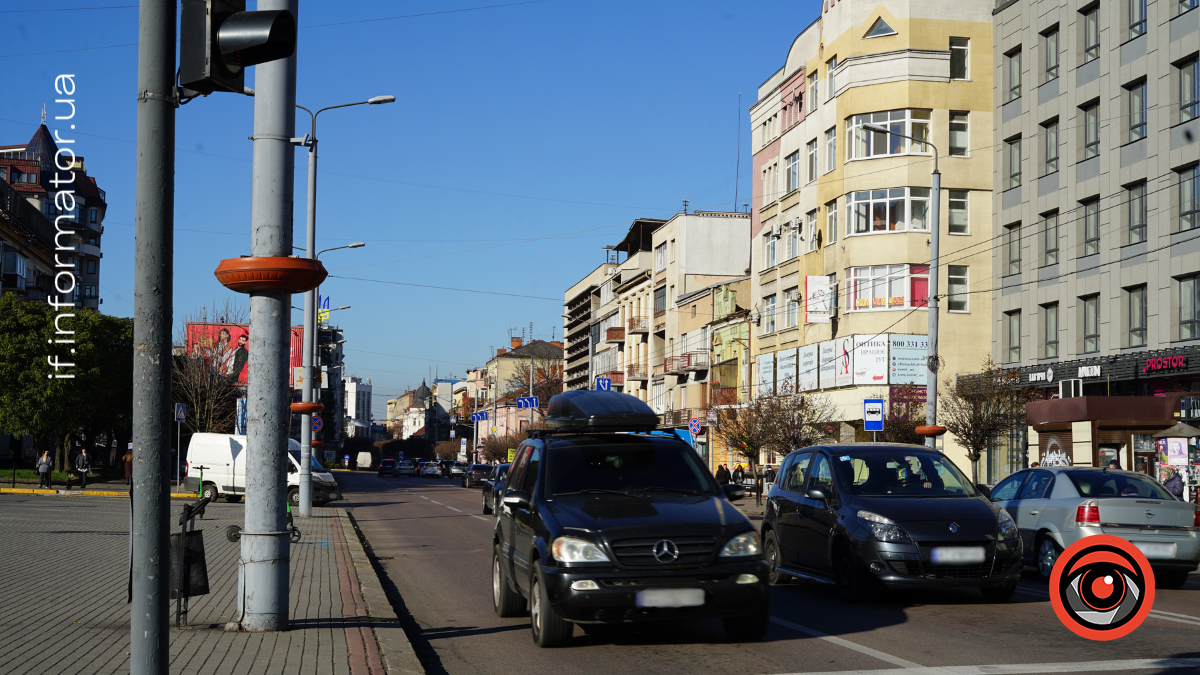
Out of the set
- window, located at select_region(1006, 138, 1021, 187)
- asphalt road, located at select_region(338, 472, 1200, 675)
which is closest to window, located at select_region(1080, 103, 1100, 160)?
window, located at select_region(1006, 138, 1021, 187)

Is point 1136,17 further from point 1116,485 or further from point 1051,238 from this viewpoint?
point 1116,485

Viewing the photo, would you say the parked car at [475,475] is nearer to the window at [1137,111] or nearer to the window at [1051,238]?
the window at [1051,238]

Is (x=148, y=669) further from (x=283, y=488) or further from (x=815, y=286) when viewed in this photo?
(x=815, y=286)

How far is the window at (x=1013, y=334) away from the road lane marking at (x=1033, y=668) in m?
32.7

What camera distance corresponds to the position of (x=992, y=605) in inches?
464

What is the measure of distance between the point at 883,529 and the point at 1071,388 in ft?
80.8

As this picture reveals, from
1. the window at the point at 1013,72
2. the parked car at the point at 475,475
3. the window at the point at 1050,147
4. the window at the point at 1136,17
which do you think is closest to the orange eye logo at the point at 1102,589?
the window at the point at 1136,17

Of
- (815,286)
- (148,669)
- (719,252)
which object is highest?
(719,252)

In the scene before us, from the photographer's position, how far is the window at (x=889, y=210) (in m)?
45.1

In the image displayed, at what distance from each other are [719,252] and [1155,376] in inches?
1842

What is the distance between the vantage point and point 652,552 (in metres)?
8.73

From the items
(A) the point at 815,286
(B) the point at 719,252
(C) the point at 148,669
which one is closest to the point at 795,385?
(A) the point at 815,286

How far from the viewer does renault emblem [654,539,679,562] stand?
28.7 ft

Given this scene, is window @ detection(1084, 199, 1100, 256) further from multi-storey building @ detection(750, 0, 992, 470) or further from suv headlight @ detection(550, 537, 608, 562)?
suv headlight @ detection(550, 537, 608, 562)
